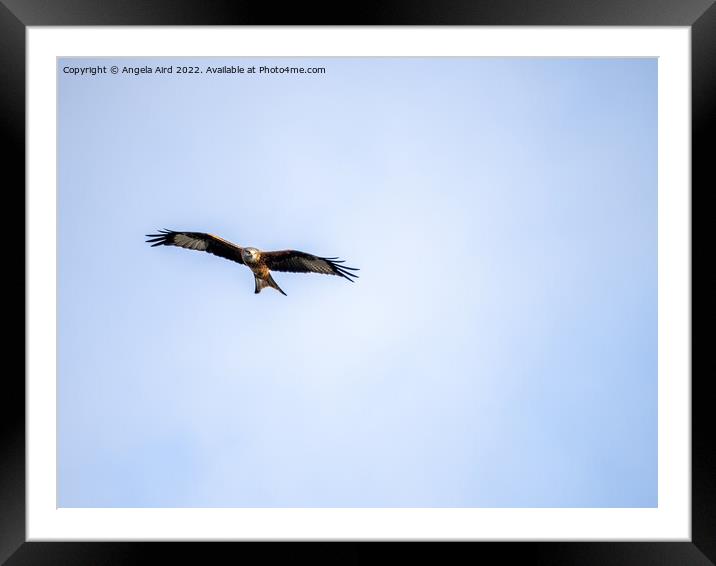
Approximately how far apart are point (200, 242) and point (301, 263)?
22.3 inches

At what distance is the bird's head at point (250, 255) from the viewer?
2643 mm

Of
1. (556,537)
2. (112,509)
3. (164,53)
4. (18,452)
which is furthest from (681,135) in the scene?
(18,452)

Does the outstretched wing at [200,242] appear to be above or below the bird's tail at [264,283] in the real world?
above

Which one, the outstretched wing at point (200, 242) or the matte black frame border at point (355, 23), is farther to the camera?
the outstretched wing at point (200, 242)

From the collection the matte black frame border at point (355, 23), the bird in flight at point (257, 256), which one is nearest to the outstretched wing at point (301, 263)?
the bird in flight at point (257, 256)

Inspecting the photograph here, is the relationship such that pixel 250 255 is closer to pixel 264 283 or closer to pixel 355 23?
pixel 264 283

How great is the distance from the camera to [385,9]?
6.56 feet

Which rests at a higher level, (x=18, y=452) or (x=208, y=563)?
(x=18, y=452)

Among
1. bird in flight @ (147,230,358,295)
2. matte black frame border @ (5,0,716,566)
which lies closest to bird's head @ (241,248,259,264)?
bird in flight @ (147,230,358,295)

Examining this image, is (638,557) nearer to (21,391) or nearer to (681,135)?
(681,135)

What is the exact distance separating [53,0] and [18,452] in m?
1.86

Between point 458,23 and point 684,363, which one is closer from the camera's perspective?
point 458,23

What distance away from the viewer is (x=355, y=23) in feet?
6.69

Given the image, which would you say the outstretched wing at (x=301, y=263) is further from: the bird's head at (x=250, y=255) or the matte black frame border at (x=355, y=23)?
the matte black frame border at (x=355, y=23)
